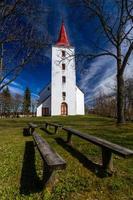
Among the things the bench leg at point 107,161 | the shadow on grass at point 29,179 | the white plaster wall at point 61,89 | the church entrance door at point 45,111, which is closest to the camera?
the shadow on grass at point 29,179

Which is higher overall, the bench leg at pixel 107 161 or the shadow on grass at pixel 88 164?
the bench leg at pixel 107 161

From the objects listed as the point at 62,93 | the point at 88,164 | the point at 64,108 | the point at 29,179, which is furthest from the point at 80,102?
the point at 29,179

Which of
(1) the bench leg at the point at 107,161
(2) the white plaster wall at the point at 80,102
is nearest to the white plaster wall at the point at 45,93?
(2) the white plaster wall at the point at 80,102

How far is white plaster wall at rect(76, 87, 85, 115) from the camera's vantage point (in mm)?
49112

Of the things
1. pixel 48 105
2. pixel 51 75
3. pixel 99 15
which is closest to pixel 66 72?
pixel 51 75

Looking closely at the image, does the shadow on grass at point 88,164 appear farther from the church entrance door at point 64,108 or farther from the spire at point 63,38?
the spire at point 63,38

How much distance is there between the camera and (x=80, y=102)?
163ft

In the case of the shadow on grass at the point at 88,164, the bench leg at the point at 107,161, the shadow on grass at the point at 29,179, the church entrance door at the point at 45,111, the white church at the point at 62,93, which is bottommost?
the shadow on grass at the point at 29,179

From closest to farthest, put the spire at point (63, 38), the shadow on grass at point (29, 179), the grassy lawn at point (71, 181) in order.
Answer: the grassy lawn at point (71, 181), the shadow on grass at point (29, 179), the spire at point (63, 38)

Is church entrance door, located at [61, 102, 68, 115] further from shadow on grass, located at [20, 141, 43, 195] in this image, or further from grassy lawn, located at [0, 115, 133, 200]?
shadow on grass, located at [20, 141, 43, 195]

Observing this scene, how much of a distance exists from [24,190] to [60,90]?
4294 cm

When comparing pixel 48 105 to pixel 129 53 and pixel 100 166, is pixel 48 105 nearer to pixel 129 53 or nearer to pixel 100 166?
pixel 129 53

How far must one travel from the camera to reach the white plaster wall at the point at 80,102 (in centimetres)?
4911

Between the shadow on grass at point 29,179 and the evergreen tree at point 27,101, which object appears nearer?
→ the shadow on grass at point 29,179
